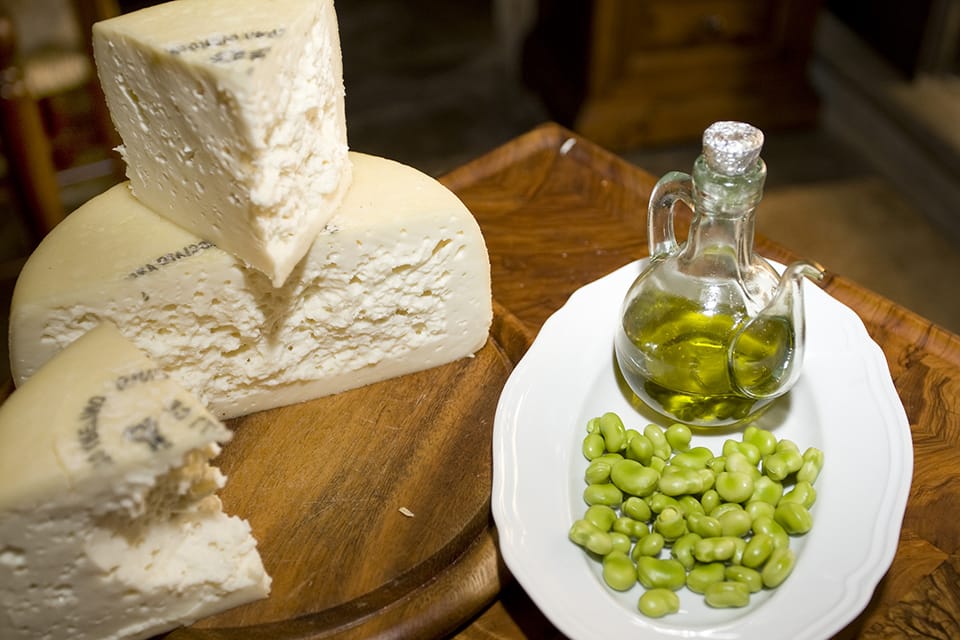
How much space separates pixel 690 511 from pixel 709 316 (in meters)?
0.26

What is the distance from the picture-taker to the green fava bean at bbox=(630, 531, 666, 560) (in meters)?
1.04

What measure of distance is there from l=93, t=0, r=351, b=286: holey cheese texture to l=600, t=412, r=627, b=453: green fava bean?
448mm

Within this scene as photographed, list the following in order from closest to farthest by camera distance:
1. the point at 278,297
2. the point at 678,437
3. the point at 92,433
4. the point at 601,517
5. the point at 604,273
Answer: the point at 92,433, the point at 601,517, the point at 678,437, the point at 278,297, the point at 604,273

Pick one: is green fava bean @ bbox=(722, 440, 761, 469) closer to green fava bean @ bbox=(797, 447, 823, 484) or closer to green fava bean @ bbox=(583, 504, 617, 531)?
green fava bean @ bbox=(797, 447, 823, 484)

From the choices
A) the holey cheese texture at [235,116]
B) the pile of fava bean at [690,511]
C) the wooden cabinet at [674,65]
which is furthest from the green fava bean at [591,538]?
the wooden cabinet at [674,65]

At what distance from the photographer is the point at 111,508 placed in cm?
97

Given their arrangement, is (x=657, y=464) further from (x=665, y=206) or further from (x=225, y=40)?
(x=225, y=40)

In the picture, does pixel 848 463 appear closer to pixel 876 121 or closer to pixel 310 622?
pixel 310 622

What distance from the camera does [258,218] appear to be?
116 centimetres

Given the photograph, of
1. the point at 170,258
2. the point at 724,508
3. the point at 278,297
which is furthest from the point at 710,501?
the point at 170,258

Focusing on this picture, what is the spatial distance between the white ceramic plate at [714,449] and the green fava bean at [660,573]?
0.7 inches

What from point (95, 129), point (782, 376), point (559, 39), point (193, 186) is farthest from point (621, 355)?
point (559, 39)

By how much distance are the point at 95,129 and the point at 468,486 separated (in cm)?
159

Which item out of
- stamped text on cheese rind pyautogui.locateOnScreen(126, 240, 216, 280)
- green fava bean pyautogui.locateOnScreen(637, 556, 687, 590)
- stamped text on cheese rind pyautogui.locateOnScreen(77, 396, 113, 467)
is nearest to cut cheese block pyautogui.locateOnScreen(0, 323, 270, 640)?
stamped text on cheese rind pyautogui.locateOnScreen(77, 396, 113, 467)
